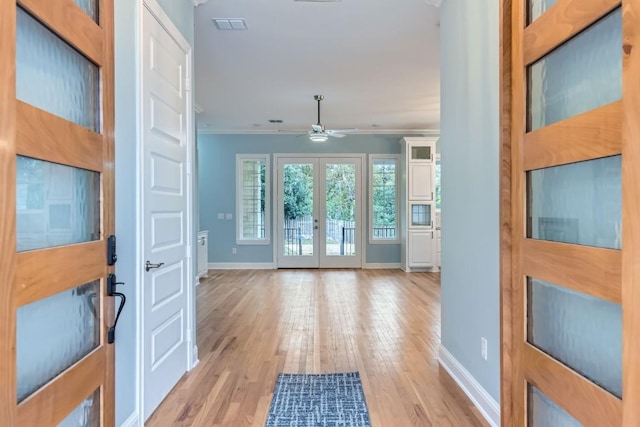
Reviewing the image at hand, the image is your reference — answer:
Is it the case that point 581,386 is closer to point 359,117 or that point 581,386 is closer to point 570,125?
point 570,125

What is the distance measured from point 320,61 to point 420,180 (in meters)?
3.98

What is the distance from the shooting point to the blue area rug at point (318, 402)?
7.26 ft

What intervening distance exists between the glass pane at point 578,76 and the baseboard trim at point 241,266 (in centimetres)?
703

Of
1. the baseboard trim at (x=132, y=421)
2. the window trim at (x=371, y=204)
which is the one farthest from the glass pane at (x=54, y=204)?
the window trim at (x=371, y=204)

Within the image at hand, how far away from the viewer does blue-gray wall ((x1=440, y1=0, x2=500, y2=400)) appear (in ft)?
7.00

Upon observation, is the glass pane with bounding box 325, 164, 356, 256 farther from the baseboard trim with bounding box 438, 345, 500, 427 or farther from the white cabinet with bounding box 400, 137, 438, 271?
the baseboard trim with bounding box 438, 345, 500, 427

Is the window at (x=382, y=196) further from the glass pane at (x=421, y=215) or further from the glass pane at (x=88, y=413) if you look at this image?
the glass pane at (x=88, y=413)

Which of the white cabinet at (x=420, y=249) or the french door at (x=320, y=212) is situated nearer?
the white cabinet at (x=420, y=249)

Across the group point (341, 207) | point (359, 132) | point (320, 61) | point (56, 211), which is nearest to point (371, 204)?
point (341, 207)

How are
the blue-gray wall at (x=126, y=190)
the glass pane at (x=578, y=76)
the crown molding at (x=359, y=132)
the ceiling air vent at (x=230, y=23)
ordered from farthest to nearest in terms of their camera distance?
the crown molding at (x=359, y=132) → the ceiling air vent at (x=230, y=23) → the blue-gray wall at (x=126, y=190) → the glass pane at (x=578, y=76)

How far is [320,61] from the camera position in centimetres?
429

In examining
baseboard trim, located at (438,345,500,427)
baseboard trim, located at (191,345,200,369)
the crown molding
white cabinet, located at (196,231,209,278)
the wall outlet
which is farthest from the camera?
the crown molding

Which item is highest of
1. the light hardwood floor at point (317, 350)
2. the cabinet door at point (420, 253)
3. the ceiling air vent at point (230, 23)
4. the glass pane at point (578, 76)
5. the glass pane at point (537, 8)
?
the ceiling air vent at point (230, 23)

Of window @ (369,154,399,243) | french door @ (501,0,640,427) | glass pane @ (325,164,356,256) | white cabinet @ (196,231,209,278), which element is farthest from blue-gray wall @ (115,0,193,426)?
window @ (369,154,399,243)
